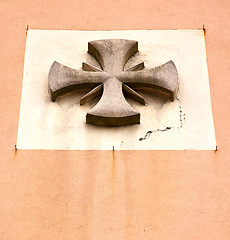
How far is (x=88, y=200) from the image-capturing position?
15.9ft

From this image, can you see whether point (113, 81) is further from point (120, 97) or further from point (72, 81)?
point (72, 81)

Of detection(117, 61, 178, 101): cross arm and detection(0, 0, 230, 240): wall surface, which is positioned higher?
detection(117, 61, 178, 101): cross arm

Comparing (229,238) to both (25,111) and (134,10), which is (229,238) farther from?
(134,10)

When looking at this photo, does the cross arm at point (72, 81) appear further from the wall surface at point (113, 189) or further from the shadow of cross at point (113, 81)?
the wall surface at point (113, 189)

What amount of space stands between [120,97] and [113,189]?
66 centimetres

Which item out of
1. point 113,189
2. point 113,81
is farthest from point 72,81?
point 113,189

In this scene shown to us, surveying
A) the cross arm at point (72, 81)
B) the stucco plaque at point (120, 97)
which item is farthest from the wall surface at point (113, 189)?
the cross arm at point (72, 81)

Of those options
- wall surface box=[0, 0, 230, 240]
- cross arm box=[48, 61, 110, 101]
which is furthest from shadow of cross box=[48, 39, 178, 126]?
wall surface box=[0, 0, 230, 240]

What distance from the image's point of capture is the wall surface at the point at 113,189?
4.72 metres

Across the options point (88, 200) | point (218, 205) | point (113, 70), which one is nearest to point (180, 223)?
point (218, 205)

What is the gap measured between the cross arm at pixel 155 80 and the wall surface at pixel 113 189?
30 cm

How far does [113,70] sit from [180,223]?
3.99 ft

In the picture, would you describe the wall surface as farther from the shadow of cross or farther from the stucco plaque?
the shadow of cross

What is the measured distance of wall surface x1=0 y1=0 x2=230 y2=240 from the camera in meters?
4.72
